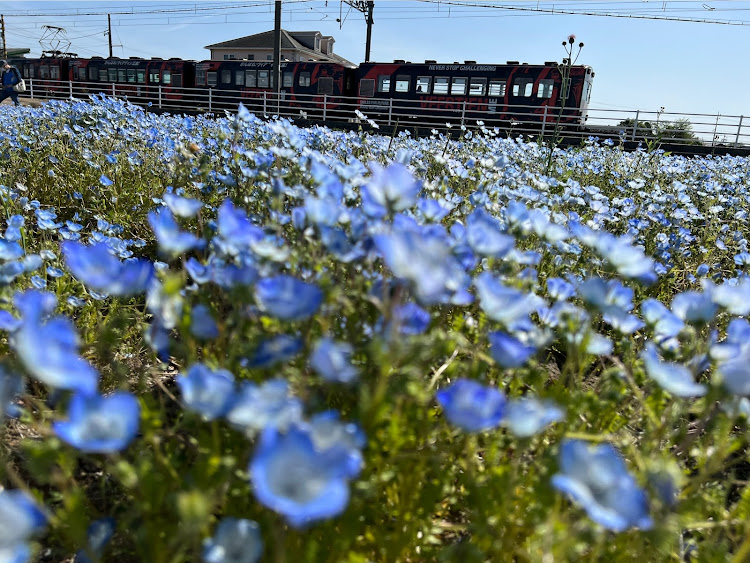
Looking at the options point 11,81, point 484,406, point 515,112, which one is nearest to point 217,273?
point 484,406

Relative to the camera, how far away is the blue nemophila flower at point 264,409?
2.39ft

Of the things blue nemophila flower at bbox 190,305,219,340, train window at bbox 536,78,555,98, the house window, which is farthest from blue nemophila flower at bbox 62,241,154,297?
the house window

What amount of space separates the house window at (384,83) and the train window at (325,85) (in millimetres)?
1954

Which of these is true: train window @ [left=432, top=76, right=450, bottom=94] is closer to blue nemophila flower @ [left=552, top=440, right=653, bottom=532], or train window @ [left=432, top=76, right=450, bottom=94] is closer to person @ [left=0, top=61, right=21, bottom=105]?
person @ [left=0, top=61, right=21, bottom=105]

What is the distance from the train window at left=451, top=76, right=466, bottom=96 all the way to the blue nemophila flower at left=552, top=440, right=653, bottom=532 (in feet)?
62.2

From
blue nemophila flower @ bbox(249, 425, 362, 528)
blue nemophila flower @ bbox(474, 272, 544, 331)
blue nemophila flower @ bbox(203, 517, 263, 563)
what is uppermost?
blue nemophila flower @ bbox(474, 272, 544, 331)

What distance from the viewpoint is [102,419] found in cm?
75

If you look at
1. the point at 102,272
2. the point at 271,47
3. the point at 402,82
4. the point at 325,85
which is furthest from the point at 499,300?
the point at 271,47

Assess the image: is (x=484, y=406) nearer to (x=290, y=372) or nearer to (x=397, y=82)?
(x=290, y=372)

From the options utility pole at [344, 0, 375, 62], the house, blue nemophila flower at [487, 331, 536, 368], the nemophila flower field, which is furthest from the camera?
the house

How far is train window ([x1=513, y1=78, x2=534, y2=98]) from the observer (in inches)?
683

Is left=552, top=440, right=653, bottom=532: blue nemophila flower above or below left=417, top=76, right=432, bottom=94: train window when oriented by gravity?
below

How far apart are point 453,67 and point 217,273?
1892 centimetres

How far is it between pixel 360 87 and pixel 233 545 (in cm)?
2054
